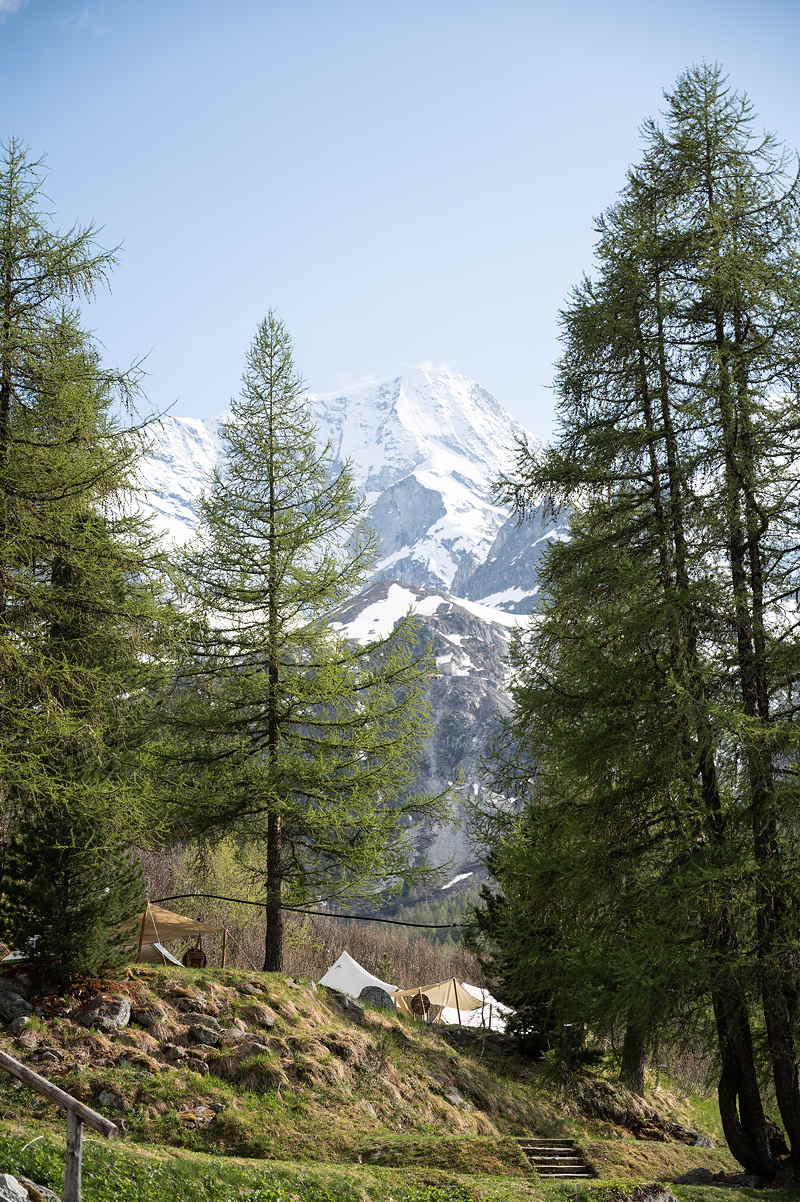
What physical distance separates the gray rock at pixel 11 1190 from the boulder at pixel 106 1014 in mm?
4446

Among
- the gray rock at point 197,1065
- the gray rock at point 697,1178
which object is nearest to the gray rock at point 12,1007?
the gray rock at point 197,1065

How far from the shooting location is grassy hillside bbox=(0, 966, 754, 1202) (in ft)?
26.8

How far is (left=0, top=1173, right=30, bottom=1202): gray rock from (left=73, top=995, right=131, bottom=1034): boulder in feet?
14.6

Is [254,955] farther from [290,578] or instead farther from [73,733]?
[73,733]

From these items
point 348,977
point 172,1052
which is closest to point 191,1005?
point 172,1052

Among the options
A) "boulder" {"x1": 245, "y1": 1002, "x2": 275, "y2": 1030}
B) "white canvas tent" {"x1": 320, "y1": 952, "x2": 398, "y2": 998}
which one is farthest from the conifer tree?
"white canvas tent" {"x1": 320, "y1": 952, "x2": 398, "y2": 998}

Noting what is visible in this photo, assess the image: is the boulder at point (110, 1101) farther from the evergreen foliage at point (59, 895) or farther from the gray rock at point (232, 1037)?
the gray rock at point (232, 1037)

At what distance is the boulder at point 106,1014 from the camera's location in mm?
10570

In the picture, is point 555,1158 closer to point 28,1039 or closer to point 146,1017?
point 146,1017

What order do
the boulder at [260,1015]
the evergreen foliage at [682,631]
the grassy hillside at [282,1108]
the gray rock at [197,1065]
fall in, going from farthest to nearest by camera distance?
the boulder at [260,1015], the gray rock at [197,1065], the evergreen foliage at [682,631], the grassy hillside at [282,1108]

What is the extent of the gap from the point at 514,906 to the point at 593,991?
241 cm

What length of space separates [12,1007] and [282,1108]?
3.20 metres

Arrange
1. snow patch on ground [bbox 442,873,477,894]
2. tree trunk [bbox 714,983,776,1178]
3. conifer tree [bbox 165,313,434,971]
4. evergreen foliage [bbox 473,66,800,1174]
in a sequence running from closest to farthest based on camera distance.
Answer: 1. evergreen foliage [bbox 473,66,800,1174]
2. tree trunk [bbox 714,983,776,1178]
3. conifer tree [bbox 165,313,434,971]
4. snow patch on ground [bbox 442,873,477,894]

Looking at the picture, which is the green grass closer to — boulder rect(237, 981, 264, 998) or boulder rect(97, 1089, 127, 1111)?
boulder rect(97, 1089, 127, 1111)
